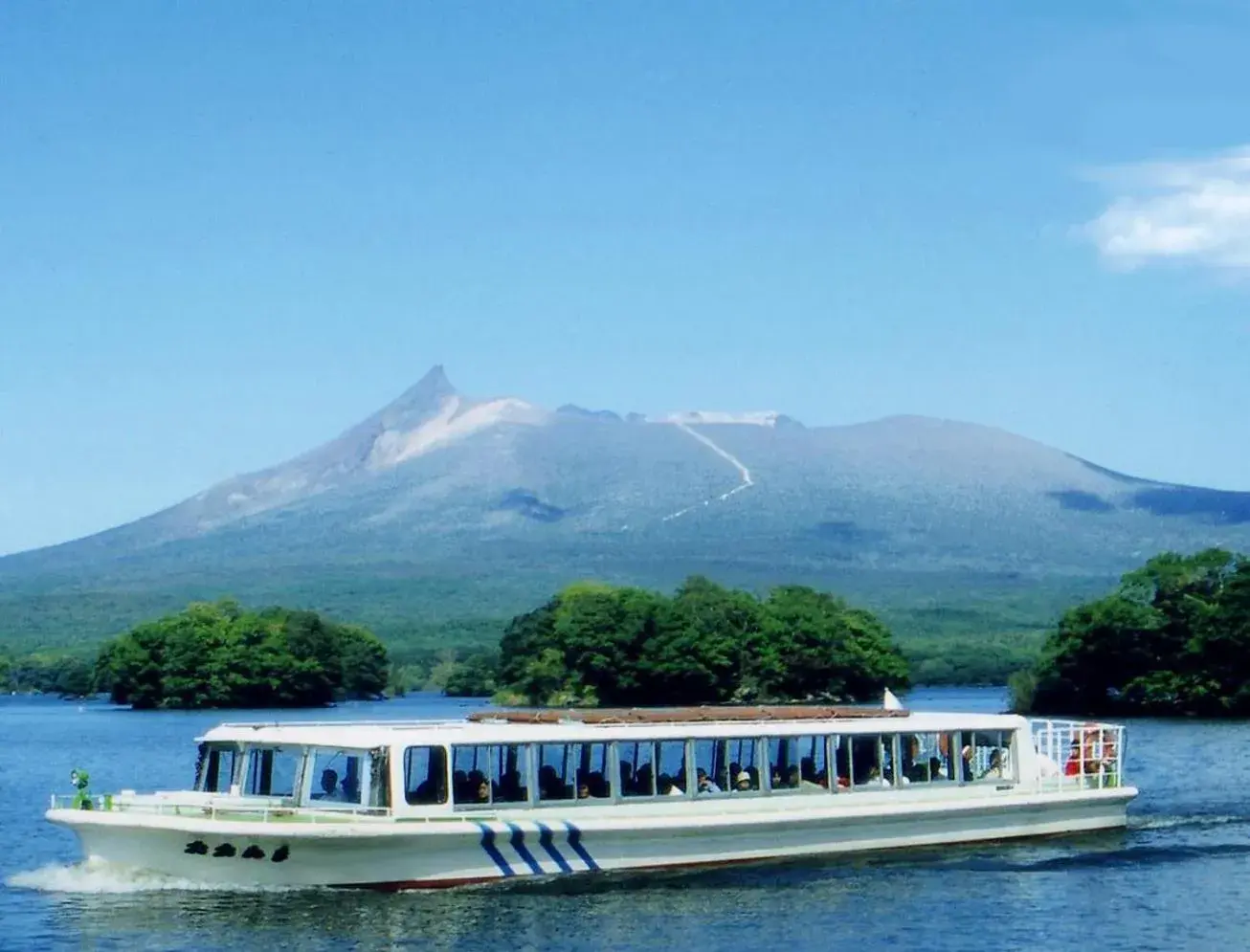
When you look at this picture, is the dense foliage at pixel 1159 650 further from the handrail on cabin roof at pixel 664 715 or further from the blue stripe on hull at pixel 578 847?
the blue stripe on hull at pixel 578 847

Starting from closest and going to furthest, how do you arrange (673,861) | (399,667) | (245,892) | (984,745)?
(245,892)
(673,861)
(984,745)
(399,667)

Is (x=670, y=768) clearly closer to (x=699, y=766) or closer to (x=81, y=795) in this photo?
(x=699, y=766)

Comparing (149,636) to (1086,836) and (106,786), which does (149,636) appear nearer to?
(106,786)

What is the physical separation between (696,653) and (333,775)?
254 feet

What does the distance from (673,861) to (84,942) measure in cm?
897

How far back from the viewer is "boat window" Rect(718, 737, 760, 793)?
33844 mm

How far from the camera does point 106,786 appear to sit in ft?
172

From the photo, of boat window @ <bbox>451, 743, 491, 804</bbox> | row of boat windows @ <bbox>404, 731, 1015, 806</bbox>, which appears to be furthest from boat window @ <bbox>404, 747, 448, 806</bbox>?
boat window @ <bbox>451, 743, 491, 804</bbox>

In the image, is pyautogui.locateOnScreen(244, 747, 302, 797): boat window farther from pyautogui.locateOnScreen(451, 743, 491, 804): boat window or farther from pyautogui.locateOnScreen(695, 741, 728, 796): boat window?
pyautogui.locateOnScreen(695, 741, 728, 796): boat window

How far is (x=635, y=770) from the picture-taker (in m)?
33.0

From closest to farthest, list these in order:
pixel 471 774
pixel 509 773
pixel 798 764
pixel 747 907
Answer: pixel 747 907
pixel 471 774
pixel 509 773
pixel 798 764

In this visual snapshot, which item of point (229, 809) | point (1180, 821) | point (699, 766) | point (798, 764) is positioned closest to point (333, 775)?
point (229, 809)

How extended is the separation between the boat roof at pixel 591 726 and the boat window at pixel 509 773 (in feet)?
0.80

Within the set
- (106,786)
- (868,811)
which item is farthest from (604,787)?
(106,786)
